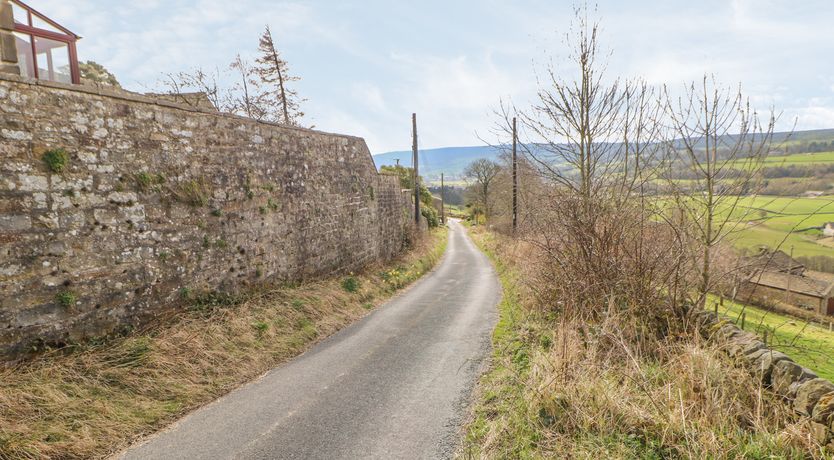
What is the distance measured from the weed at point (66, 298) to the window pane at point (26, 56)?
501cm

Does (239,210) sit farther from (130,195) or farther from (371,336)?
(371,336)

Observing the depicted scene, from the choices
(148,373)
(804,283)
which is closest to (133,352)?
(148,373)

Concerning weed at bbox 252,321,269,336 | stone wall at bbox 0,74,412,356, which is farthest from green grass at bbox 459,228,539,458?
stone wall at bbox 0,74,412,356

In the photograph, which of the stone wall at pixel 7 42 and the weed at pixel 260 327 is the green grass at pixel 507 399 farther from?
the stone wall at pixel 7 42

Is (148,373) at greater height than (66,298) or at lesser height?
lesser

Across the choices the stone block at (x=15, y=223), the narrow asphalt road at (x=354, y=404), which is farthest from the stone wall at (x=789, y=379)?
the stone block at (x=15, y=223)

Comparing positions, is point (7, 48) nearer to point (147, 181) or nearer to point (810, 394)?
point (147, 181)

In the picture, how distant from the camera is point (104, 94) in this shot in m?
6.05

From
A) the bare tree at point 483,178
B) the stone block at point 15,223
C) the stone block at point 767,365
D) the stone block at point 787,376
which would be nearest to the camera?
the stone block at point 787,376

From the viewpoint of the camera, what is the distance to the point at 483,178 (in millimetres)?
52250

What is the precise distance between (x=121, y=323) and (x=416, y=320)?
6026 mm

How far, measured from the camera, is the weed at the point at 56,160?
5.36 m

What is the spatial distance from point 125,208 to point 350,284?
6.37 meters

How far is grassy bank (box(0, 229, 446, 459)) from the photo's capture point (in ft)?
13.9
